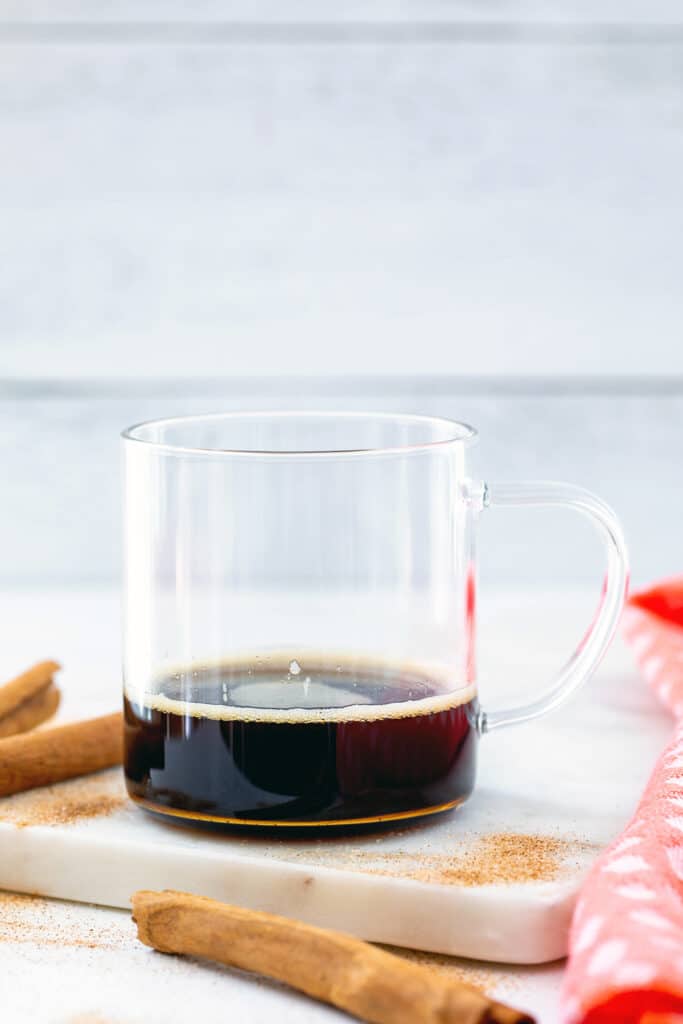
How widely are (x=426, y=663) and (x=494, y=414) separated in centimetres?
135

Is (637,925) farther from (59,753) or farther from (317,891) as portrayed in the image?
(59,753)

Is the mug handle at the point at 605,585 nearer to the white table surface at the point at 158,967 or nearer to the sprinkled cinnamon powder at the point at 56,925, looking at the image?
the white table surface at the point at 158,967

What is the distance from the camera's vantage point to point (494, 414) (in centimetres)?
208

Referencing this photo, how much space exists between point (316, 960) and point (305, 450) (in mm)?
336

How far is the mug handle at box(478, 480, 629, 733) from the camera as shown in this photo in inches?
30.3

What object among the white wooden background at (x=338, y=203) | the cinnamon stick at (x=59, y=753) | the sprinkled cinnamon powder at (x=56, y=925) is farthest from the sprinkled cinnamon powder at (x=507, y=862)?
the white wooden background at (x=338, y=203)

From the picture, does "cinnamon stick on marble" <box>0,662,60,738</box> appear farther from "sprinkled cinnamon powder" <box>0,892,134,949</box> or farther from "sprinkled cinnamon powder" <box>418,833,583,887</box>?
"sprinkled cinnamon powder" <box>418,833,583,887</box>

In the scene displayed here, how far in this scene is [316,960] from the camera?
0.57 m

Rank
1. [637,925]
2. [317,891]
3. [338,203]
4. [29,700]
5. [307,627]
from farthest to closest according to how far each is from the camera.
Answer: [338,203]
[29,700]
[307,627]
[317,891]
[637,925]

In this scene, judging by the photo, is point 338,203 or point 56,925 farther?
point 338,203

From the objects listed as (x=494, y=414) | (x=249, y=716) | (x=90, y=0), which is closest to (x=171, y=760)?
(x=249, y=716)

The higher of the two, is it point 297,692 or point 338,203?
point 338,203

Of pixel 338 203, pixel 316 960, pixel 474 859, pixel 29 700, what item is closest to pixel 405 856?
pixel 474 859

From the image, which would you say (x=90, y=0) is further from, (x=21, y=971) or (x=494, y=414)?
(x=21, y=971)
